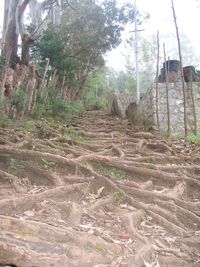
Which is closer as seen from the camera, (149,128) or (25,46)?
(149,128)

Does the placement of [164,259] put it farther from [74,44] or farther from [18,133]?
[74,44]

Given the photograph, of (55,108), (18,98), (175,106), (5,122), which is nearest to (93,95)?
(55,108)

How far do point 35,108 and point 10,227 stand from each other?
271 inches

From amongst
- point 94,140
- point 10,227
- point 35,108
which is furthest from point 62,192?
point 35,108

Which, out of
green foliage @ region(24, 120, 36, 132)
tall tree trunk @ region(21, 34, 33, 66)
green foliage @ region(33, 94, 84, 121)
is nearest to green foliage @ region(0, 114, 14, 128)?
green foliage @ region(24, 120, 36, 132)

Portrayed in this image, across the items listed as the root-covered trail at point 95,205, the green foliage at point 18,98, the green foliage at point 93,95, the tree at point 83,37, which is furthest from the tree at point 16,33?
the green foliage at point 93,95

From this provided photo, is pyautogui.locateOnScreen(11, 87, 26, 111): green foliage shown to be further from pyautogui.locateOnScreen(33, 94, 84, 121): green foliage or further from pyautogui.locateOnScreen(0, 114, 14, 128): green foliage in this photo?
pyautogui.locateOnScreen(33, 94, 84, 121): green foliage

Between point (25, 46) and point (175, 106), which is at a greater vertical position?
point (25, 46)

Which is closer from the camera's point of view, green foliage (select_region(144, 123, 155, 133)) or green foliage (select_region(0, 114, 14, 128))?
green foliage (select_region(0, 114, 14, 128))

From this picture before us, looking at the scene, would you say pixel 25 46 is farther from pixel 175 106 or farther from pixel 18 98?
pixel 175 106

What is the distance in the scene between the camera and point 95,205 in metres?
3.86

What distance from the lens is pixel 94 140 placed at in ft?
24.6

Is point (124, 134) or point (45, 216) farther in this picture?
point (124, 134)

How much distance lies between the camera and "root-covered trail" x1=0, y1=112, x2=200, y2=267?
261cm
